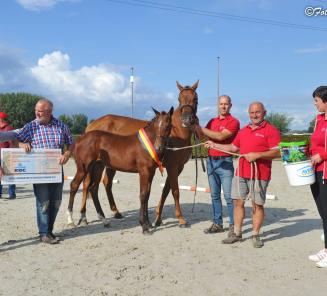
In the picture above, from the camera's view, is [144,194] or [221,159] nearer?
[221,159]

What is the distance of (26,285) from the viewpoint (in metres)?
4.18

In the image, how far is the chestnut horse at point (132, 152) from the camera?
6227 mm

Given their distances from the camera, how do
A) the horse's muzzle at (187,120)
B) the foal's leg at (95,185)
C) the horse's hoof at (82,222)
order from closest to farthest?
the horse's muzzle at (187,120) < the horse's hoof at (82,222) < the foal's leg at (95,185)

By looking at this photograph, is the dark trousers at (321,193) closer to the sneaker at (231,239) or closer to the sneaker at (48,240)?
the sneaker at (231,239)

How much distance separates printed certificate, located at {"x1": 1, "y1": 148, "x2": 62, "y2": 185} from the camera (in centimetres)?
531

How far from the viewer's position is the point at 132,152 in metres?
6.61

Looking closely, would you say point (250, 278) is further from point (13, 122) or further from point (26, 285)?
point (13, 122)

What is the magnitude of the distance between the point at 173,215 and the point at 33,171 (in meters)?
3.51

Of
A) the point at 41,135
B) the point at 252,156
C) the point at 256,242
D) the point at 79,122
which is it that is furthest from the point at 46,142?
the point at 79,122

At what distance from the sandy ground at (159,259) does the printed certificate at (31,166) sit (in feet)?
3.32

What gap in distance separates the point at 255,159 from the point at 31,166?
3.11 m

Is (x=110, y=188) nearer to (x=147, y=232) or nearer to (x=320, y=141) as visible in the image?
(x=147, y=232)

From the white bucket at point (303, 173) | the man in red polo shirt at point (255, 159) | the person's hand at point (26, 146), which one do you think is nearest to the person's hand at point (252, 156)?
the man in red polo shirt at point (255, 159)

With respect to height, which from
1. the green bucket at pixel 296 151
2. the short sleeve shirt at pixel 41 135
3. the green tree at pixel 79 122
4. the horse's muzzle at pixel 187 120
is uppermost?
the horse's muzzle at pixel 187 120
